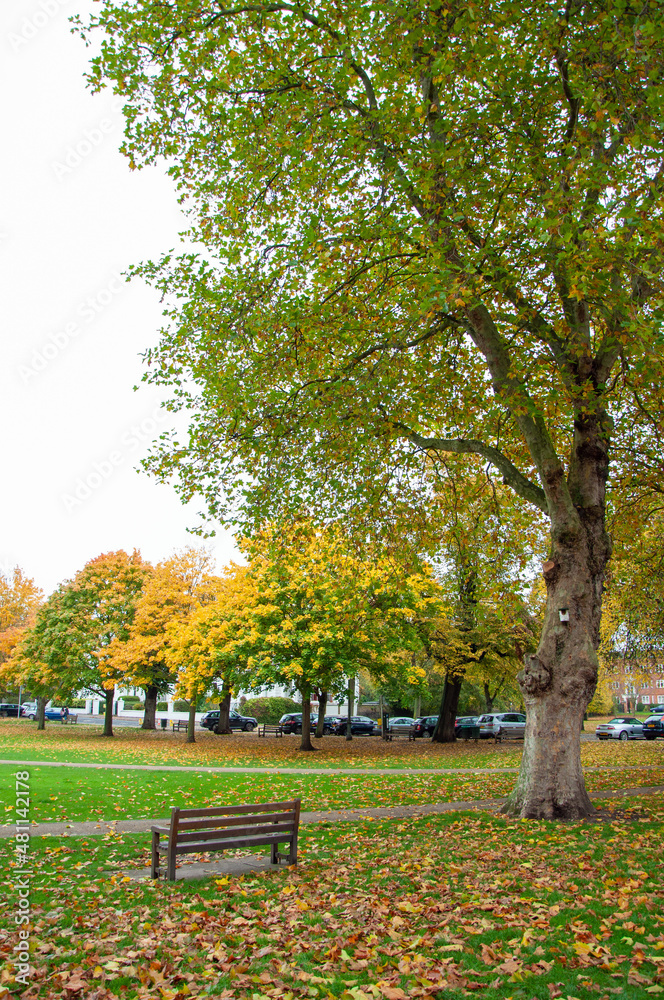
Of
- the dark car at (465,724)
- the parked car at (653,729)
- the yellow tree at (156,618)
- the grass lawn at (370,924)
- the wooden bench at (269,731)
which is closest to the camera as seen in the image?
the grass lawn at (370,924)

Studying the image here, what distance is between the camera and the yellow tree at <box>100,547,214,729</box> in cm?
3325

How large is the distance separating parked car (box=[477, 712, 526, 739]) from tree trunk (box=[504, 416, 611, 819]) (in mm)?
28132

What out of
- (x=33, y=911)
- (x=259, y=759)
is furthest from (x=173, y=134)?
(x=259, y=759)

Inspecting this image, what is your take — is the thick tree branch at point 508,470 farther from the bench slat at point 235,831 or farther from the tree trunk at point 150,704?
the tree trunk at point 150,704

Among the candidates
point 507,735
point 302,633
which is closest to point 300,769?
point 302,633

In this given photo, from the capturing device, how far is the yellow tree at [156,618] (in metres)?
33.2

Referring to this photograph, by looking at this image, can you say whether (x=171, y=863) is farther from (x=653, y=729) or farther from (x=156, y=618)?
(x=653, y=729)

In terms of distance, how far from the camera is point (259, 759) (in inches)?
934

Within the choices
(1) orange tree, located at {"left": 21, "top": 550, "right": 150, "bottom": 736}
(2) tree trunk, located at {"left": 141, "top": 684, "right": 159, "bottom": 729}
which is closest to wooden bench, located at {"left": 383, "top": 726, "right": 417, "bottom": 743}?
(2) tree trunk, located at {"left": 141, "top": 684, "right": 159, "bottom": 729}

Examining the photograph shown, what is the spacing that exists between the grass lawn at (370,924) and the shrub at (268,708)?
1841 inches

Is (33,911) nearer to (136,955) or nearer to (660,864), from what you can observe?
(136,955)

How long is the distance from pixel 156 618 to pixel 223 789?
2007 centimetres

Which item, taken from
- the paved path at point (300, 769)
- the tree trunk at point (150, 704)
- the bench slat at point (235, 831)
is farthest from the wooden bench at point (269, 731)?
the bench slat at point (235, 831)

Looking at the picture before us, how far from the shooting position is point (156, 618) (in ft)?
112
